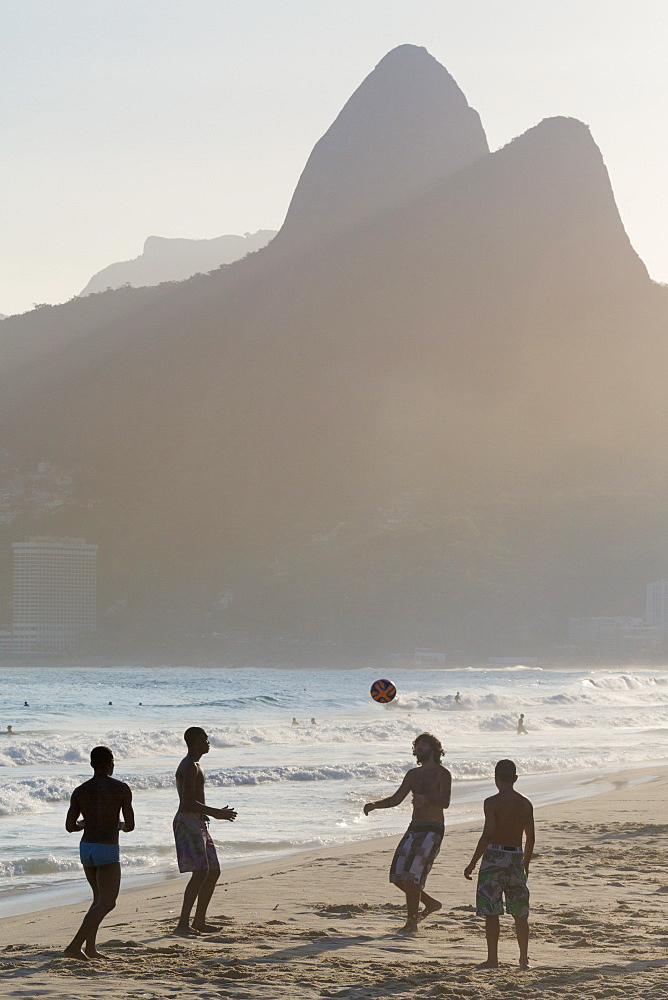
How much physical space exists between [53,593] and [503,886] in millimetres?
129554

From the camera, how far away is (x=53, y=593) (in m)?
133

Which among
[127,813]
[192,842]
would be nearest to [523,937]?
[192,842]

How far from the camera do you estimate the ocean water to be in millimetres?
13812

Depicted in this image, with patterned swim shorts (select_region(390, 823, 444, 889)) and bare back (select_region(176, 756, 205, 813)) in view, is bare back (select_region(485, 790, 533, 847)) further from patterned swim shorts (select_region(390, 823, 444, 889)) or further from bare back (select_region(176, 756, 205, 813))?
bare back (select_region(176, 756, 205, 813))

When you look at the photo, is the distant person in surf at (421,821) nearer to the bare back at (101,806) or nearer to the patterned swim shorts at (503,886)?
the patterned swim shorts at (503,886)

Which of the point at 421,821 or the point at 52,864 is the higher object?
the point at 421,821

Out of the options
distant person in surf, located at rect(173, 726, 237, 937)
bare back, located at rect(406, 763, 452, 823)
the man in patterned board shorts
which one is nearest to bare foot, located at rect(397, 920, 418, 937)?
bare back, located at rect(406, 763, 452, 823)

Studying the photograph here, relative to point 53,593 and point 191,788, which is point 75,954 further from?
point 53,593

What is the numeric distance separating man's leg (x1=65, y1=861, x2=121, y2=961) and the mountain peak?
534 feet

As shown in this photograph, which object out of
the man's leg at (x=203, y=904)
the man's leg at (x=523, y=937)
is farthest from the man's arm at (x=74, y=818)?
the man's leg at (x=523, y=937)

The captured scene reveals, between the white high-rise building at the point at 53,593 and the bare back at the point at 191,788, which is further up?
the white high-rise building at the point at 53,593

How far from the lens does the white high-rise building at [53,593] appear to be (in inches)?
5064

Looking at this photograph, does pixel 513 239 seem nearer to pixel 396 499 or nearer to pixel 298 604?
pixel 396 499

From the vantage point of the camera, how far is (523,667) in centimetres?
11350
